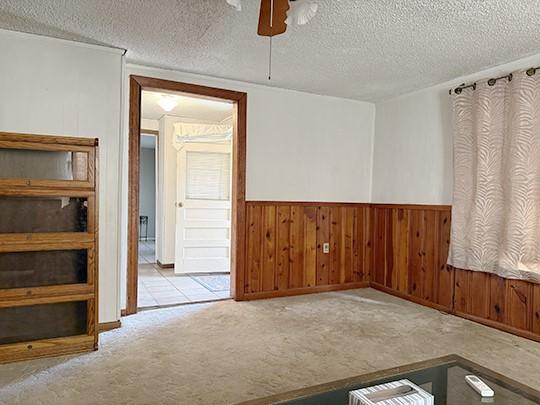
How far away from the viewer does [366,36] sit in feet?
8.72

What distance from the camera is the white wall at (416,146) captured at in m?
3.65

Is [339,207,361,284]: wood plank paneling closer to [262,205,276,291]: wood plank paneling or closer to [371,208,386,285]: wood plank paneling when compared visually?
[371,208,386,285]: wood plank paneling

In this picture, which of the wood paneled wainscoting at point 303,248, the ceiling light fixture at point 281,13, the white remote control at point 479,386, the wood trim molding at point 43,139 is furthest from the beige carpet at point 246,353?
the ceiling light fixture at point 281,13

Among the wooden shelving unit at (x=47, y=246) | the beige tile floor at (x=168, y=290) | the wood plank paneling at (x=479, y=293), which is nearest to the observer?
the wooden shelving unit at (x=47, y=246)

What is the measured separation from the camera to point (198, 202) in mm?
5230

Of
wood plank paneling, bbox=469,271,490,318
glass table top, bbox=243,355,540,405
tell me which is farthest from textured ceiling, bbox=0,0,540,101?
glass table top, bbox=243,355,540,405

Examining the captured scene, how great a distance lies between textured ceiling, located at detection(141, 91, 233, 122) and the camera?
4.74 m

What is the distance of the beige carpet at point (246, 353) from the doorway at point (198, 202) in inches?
29.4

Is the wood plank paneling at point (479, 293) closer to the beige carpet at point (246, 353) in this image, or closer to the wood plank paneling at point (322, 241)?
the beige carpet at point (246, 353)

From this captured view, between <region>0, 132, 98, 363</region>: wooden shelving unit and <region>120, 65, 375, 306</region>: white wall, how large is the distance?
4.67 ft

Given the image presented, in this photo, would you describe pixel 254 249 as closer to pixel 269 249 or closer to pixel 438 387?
pixel 269 249

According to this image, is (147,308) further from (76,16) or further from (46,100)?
(76,16)

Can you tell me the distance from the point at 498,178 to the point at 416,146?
1017 millimetres

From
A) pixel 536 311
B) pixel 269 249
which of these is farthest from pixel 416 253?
pixel 269 249
